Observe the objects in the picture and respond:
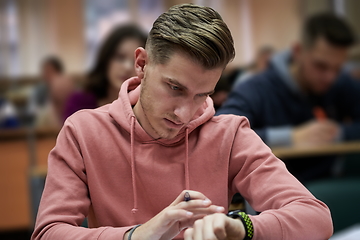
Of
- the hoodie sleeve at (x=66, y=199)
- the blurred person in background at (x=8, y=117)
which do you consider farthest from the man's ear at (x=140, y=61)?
the blurred person in background at (x=8, y=117)

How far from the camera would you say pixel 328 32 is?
229 centimetres

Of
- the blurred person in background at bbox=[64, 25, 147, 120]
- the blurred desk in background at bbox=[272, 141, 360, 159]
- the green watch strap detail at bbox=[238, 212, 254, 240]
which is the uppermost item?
the blurred person in background at bbox=[64, 25, 147, 120]

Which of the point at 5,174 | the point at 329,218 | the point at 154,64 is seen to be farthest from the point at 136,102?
the point at 5,174

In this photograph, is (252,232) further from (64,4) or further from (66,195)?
(64,4)

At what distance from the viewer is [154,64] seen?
2.54 ft

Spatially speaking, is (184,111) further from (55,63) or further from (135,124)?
(55,63)

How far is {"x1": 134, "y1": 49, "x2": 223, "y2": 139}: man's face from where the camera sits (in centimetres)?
74

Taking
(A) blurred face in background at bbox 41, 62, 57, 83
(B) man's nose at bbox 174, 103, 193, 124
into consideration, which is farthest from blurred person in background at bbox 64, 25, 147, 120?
(A) blurred face in background at bbox 41, 62, 57, 83

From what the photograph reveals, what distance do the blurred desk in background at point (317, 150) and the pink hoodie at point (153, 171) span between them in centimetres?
141

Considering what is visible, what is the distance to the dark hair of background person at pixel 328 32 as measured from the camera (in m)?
2.29

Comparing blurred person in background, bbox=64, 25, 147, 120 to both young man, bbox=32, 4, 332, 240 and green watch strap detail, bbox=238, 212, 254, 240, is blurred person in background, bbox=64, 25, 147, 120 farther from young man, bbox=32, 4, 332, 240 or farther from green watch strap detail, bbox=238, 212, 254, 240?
green watch strap detail, bbox=238, 212, 254, 240

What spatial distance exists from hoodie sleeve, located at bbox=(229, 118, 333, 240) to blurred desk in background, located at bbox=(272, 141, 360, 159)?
141 centimetres

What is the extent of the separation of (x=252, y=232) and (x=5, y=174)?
321 cm

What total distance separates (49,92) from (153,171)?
3.13m
